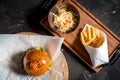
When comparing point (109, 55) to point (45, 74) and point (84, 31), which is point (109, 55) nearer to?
point (84, 31)

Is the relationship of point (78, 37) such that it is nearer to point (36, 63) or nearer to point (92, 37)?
point (92, 37)

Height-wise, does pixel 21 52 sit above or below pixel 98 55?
below

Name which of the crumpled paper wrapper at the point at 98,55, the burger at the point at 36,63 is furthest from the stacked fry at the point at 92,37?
the burger at the point at 36,63

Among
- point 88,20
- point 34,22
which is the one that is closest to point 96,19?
point 88,20

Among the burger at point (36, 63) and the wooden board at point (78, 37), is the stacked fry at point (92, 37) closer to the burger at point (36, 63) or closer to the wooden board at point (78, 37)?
the wooden board at point (78, 37)

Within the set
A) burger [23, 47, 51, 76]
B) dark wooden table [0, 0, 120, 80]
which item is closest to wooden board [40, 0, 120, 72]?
dark wooden table [0, 0, 120, 80]

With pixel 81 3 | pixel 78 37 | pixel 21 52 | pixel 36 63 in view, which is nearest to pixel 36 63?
pixel 36 63
